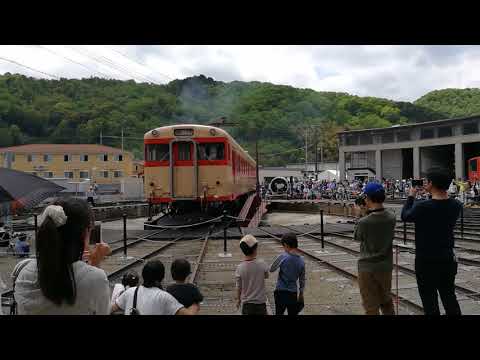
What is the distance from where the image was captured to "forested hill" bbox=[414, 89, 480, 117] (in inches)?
2707

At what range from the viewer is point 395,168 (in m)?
40.8

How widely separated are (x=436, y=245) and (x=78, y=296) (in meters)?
2.73

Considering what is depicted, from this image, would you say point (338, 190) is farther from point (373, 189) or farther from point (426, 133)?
point (373, 189)

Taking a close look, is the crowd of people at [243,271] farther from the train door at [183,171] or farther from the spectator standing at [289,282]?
the train door at [183,171]

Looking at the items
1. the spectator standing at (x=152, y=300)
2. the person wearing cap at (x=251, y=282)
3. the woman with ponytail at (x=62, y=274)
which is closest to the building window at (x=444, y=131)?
the person wearing cap at (x=251, y=282)

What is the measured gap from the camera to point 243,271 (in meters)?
4.10

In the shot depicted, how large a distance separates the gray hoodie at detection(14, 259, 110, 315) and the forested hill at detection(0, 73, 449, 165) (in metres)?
50.9

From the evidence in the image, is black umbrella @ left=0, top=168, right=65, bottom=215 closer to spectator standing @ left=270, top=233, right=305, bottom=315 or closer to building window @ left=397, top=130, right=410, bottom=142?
spectator standing @ left=270, top=233, right=305, bottom=315

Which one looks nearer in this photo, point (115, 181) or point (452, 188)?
point (452, 188)

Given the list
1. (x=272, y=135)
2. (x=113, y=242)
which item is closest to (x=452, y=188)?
(x=113, y=242)

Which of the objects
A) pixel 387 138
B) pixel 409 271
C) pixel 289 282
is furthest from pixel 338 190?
pixel 289 282

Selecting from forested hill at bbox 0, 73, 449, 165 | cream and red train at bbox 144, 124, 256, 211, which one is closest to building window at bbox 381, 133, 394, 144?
forested hill at bbox 0, 73, 449, 165
